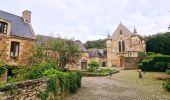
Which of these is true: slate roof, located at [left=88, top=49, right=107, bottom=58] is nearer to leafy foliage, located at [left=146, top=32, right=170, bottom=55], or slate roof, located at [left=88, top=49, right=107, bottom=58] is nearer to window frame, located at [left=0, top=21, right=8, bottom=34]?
leafy foliage, located at [left=146, top=32, right=170, bottom=55]

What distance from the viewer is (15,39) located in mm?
18078

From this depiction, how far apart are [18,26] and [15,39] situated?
301 cm

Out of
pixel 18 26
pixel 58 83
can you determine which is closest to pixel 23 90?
pixel 58 83

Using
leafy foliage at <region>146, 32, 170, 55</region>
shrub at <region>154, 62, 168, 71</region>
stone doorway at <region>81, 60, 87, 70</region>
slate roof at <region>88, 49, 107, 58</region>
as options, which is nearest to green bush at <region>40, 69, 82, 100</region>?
shrub at <region>154, 62, 168, 71</region>

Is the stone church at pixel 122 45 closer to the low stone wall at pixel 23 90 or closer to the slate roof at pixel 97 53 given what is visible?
the slate roof at pixel 97 53

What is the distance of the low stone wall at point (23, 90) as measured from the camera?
212 inches

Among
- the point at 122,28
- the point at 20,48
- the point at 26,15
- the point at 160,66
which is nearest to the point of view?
→ the point at 20,48

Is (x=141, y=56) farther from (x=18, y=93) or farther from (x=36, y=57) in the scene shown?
(x=18, y=93)

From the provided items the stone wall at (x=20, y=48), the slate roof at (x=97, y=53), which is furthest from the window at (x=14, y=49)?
the slate roof at (x=97, y=53)

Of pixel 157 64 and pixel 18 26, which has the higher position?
pixel 18 26

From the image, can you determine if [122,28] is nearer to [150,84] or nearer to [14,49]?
[150,84]

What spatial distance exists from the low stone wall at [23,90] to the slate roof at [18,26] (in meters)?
12.6

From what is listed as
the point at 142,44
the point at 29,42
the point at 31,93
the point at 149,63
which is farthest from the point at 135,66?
the point at 31,93

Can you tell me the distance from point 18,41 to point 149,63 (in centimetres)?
2092
